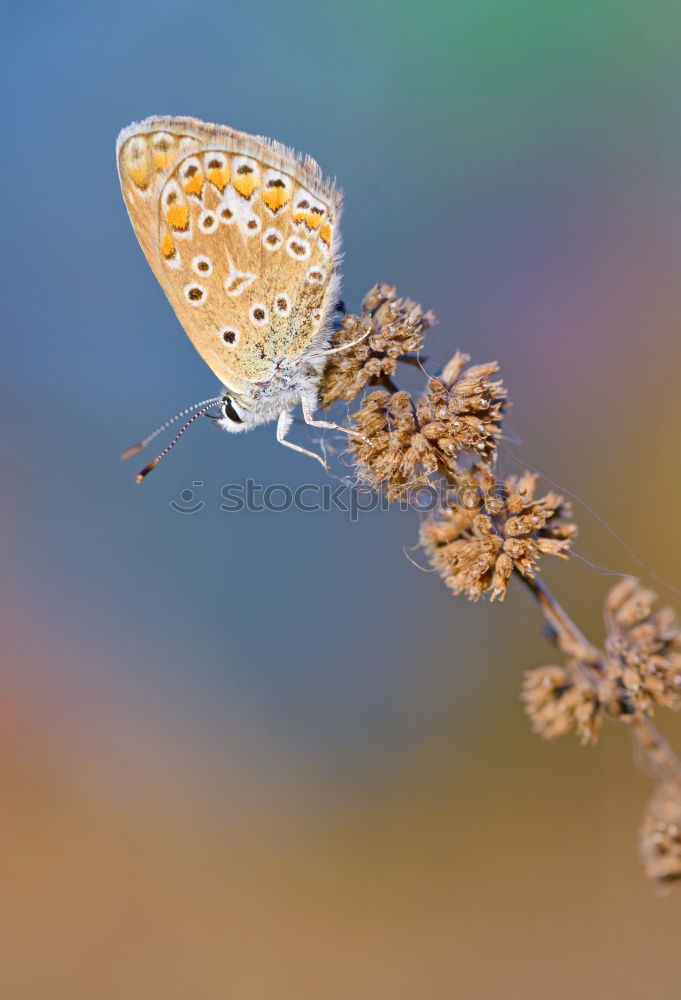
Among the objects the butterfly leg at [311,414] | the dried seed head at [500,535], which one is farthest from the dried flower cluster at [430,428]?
the butterfly leg at [311,414]

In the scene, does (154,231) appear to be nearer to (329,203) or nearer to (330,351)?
(329,203)

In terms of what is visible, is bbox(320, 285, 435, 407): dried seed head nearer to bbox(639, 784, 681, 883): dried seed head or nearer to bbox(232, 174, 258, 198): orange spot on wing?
bbox(232, 174, 258, 198): orange spot on wing

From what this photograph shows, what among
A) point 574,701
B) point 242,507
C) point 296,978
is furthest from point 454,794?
point 574,701

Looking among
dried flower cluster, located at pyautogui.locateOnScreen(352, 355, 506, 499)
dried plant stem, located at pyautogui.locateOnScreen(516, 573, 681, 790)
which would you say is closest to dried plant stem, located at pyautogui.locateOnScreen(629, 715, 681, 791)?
dried plant stem, located at pyautogui.locateOnScreen(516, 573, 681, 790)

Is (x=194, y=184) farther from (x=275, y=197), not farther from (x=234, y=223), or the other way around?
(x=275, y=197)

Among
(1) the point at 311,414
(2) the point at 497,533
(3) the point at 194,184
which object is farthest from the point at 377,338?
(3) the point at 194,184

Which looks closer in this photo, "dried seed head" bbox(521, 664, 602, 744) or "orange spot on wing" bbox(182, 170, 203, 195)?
"dried seed head" bbox(521, 664, 602, 744)
